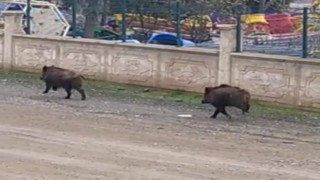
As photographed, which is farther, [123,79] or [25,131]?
[123,79]

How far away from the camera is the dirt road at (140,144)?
11.3 metres

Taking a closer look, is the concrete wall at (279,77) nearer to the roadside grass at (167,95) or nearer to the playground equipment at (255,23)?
the roadside grass at (167,95)

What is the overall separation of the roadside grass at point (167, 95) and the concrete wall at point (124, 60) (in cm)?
19

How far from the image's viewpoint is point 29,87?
21297 mm

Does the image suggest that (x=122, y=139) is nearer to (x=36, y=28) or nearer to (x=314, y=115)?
(x=314, y=115)

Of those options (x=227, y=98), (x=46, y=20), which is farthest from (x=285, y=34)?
(x=46, y=20)

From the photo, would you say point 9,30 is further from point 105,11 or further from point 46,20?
point 105,11

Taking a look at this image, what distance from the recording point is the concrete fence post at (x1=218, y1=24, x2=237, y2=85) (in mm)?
19625

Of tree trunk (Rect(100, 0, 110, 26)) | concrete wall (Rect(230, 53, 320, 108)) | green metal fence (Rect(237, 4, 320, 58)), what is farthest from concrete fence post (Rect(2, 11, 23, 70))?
concrete wall (Rect(230, 53, 320, 108))

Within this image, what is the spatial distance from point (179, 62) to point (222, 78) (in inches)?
51.9

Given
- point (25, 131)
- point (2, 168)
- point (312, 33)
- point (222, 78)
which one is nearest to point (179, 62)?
point (222, 78)

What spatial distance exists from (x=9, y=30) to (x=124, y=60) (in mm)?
4138

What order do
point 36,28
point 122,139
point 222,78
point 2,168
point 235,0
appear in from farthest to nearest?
1. point 235,0
2. point 36,28
3. point 222,78
4. point 122,139
5. point 2,168

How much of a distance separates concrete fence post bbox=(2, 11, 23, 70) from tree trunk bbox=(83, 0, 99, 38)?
1829 mm
